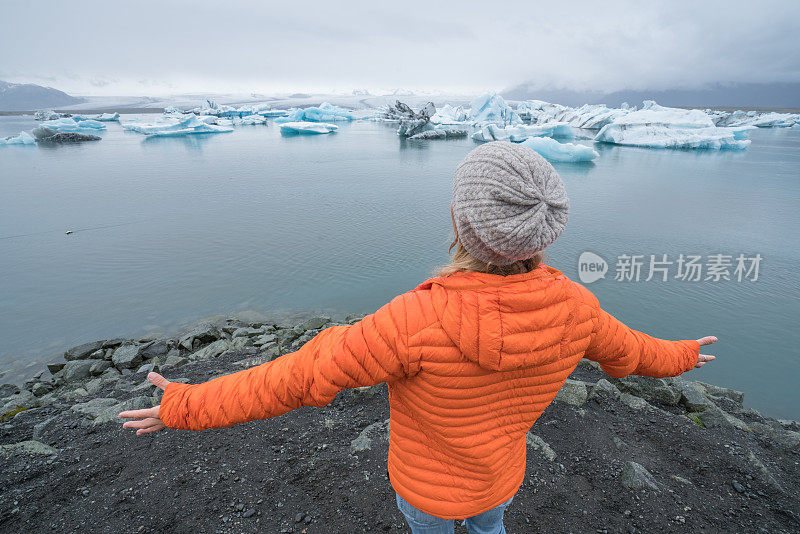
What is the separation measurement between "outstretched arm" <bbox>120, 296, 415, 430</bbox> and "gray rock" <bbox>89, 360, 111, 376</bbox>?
4120 millimetres

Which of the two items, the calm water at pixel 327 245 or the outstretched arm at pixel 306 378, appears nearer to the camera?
the outstretched arm at pixel 306 378

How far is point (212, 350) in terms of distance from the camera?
14.2 feet

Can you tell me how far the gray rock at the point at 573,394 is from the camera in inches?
115

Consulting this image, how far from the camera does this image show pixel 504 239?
0.83 metres

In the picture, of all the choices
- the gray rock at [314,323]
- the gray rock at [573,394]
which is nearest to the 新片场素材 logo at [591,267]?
the gray rock at [573,394]

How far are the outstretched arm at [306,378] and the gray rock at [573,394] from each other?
2419 mm

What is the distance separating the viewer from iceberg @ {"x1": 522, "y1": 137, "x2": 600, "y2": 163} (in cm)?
1503

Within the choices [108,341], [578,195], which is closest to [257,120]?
[578,195]

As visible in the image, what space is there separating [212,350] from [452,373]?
161 inches

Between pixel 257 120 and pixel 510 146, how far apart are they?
136ft

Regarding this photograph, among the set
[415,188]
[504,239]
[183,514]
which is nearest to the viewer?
[504,239]

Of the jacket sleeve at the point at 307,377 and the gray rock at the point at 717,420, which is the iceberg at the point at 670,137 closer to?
the gray rock at the point at 717,420

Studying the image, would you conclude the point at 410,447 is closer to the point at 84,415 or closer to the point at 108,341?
the point at 84,415

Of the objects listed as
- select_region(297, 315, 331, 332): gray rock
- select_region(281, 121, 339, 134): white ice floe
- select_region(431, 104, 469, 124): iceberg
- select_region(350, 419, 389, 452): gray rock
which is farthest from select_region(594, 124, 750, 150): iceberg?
select_region(350, 419, 389, 452): gray rock
